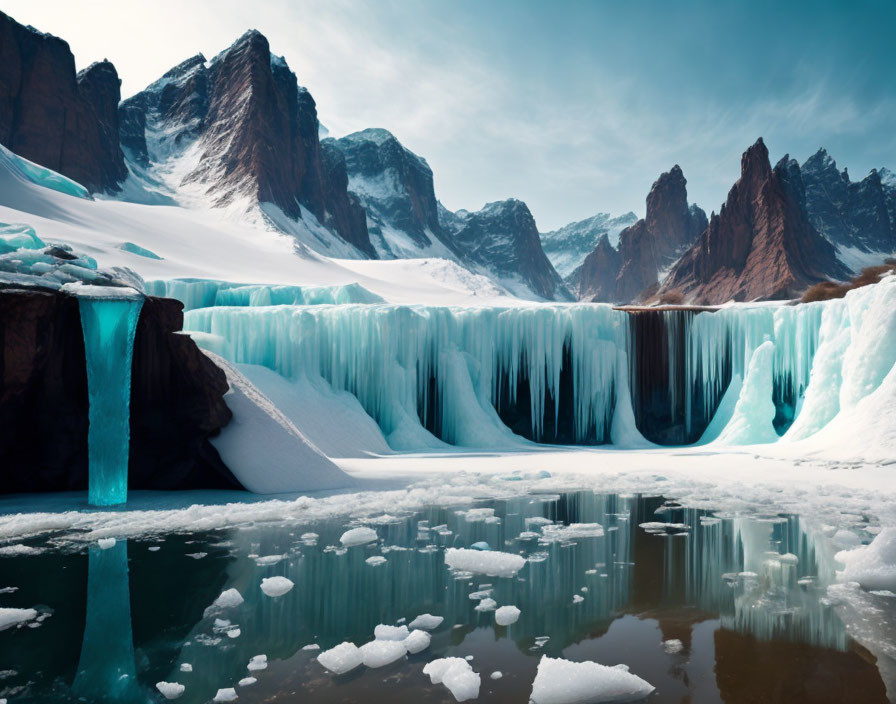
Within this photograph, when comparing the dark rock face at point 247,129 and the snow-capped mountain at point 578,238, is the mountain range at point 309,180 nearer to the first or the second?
the dark rock face at point 247,129

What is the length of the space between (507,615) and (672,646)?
3.03 feet

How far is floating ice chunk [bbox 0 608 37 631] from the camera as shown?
3434 mm

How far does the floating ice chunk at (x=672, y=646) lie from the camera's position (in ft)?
10.1

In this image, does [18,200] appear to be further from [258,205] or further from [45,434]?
[258,205]

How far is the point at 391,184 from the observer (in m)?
114

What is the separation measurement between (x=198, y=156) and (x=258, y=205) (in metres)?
19.7

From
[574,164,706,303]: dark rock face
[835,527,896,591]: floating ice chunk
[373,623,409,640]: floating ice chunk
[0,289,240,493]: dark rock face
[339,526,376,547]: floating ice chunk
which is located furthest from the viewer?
[574,164,706,303]: dark rock face

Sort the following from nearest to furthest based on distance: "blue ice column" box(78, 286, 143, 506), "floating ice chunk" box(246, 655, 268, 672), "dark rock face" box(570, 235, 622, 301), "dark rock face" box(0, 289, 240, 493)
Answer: "floating ice chunk" box(246, 655, 268, 672) → "blue ice column" box(78, 286, 143, 506) → "dark rock face" box(0, 289, 240, 493) → "dark rock face" box(570, 235, 622, 301)

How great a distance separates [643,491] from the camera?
27.3ft

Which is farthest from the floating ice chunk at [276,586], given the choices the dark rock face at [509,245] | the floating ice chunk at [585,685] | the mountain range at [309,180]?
the dark rock face at [509,245]

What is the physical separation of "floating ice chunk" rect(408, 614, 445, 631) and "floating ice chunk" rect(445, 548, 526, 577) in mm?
1072

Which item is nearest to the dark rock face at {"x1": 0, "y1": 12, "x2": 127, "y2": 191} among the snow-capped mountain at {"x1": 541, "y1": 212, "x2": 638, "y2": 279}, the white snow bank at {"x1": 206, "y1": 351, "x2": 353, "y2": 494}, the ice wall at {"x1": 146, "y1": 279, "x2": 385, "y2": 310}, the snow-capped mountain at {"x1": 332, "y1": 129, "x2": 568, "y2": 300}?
the ice wall at {"x1": 146, "y1": 279, "x2": 385, "y2": 310}

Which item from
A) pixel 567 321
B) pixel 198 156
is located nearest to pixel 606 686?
pixel 567 321

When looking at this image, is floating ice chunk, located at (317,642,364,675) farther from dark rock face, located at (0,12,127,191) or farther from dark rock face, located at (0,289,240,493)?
dark rock face, located at (0,12,127,191)
